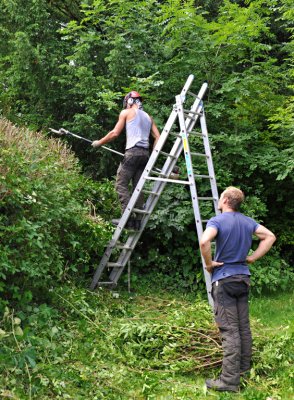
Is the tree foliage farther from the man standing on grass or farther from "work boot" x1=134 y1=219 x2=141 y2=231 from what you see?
the man standing on grass

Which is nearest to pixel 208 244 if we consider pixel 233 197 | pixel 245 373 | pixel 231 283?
pixel 231 283

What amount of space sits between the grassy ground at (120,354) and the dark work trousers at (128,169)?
1443 millimetres

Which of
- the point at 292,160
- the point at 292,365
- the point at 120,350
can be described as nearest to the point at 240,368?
the point at 292,365

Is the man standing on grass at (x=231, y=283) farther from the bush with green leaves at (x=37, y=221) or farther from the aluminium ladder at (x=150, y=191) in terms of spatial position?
the aluminium ladder at (x=150, y=191)

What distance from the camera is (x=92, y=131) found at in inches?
352

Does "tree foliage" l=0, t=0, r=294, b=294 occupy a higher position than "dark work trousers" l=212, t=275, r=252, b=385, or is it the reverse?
"tree foliage" l=0, t=0, r=294, b=294

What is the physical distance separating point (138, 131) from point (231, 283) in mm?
2961

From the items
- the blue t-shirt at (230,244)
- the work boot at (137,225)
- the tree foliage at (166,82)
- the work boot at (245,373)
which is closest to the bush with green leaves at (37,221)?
the work boot at (137,225)

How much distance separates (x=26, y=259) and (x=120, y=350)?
1318 mm

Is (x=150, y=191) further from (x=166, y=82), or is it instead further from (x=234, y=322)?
(x=166, y=82)

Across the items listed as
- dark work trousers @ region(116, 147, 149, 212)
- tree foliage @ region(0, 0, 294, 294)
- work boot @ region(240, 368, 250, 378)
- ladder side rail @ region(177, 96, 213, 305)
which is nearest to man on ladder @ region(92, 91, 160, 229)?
dark work trousers @ region(116, 147, 149, 212)

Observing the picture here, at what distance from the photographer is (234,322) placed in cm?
436

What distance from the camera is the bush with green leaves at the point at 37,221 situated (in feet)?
15.0

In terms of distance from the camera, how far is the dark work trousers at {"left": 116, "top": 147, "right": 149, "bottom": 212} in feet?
21.7
